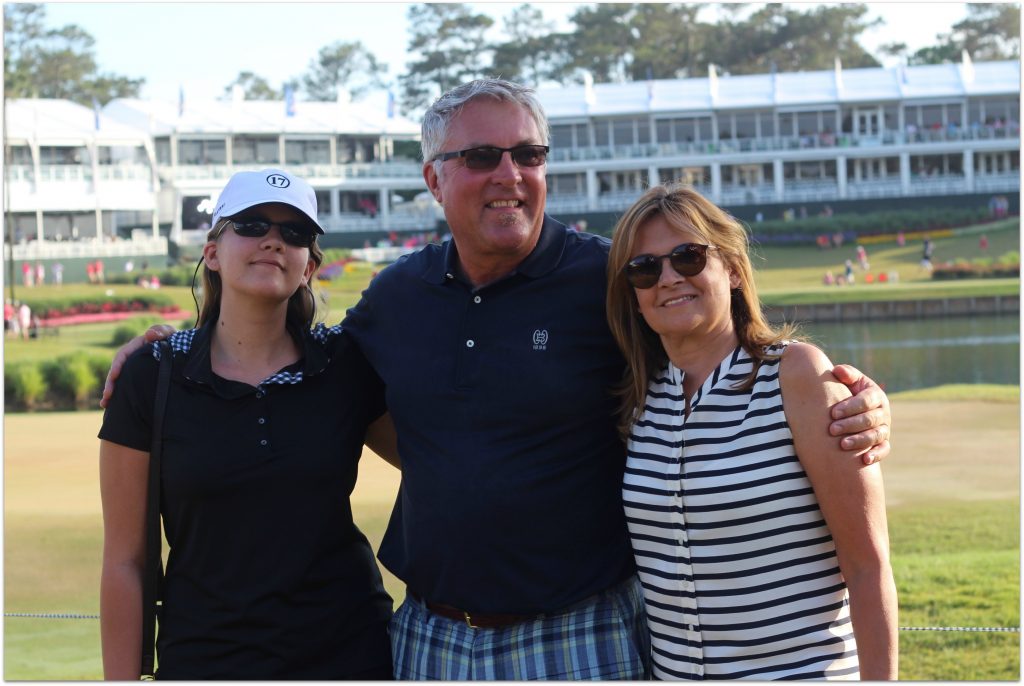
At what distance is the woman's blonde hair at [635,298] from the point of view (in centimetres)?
276

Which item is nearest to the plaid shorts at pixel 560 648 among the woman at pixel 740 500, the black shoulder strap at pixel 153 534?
the woman at pixel 740 500

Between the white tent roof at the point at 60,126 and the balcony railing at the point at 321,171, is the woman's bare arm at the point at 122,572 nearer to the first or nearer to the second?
the white tent roof at the point at 60,126

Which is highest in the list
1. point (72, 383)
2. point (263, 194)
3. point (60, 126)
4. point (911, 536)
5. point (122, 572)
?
point (60, 126)

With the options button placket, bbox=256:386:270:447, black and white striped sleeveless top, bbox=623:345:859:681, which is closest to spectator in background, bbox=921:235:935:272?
black and white striped sleeveless top, bbox=623:345:859:681

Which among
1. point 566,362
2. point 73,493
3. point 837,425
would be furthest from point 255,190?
point 73,493

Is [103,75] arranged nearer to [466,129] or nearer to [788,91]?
[788,91]

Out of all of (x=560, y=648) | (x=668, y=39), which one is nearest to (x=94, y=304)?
(x=560, y=648)

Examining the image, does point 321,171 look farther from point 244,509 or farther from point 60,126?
point 244,509

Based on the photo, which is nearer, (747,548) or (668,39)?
(747,548)

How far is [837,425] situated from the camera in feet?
8.13

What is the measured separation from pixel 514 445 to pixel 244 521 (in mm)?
673

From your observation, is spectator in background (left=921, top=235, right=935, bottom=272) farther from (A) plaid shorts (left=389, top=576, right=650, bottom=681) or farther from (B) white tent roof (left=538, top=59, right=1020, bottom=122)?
(A) plaid shorts (left=389, top=576, right=650, bottom=681)

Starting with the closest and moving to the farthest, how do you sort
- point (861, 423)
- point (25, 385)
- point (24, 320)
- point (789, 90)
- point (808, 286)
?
1. point (861, 423)
2. point (25, 385)
3. point (24, 320)
4. point (808, 286)
5. point (789, 90)

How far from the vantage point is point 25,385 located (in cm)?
2139
